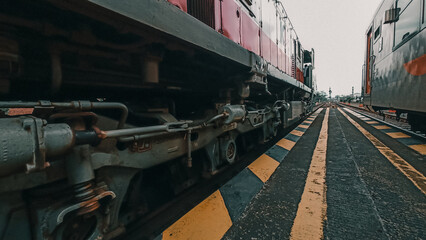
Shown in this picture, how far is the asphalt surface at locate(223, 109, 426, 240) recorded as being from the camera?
1.28m

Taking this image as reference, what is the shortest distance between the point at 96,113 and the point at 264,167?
2043 mm

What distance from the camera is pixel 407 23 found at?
3590mm

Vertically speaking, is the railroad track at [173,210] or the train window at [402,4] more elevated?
the train window at [402,4]

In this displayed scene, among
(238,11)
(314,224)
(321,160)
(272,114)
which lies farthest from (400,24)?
(314,224)

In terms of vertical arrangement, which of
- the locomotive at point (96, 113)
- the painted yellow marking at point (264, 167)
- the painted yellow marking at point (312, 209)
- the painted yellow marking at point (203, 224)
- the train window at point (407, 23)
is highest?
the train window at point (407, 23)

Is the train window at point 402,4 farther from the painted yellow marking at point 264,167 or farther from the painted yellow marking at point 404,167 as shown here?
the painted yellow marking at point 264,167

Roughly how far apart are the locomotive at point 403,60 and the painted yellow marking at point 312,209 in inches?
96.3

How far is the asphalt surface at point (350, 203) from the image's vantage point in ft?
4.19

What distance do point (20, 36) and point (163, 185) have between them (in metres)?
1.65

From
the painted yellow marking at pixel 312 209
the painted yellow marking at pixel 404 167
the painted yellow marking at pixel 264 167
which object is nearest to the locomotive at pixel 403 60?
the painted yellow marking at pixel 404 167

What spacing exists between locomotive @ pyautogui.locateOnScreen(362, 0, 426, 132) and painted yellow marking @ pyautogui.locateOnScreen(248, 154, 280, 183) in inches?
103

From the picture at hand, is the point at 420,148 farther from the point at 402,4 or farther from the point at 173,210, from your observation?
the point at 173,210

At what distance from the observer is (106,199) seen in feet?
3.41

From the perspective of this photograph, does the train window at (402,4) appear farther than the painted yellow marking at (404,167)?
Yes
